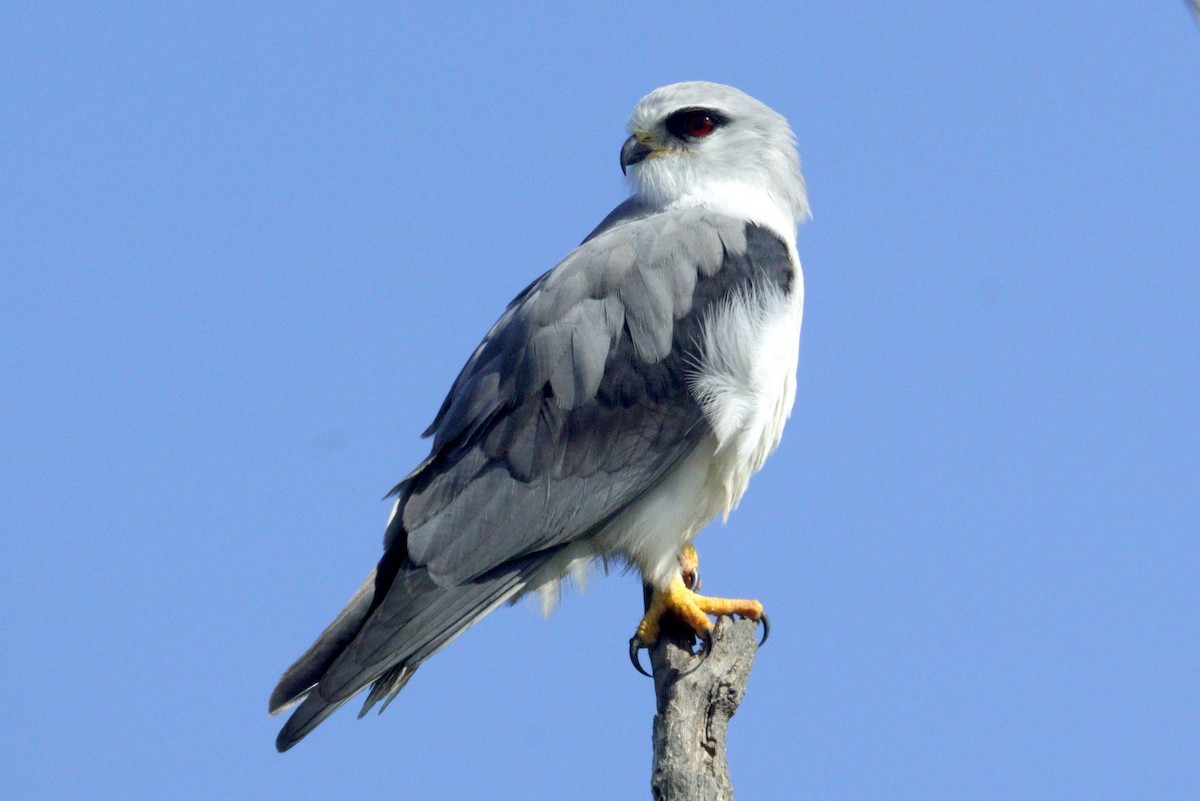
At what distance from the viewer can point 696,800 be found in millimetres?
3984

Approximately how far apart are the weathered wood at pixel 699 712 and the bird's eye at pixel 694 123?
84.8 inches

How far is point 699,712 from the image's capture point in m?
4.25

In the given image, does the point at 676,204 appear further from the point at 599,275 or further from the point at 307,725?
the point at 307,725

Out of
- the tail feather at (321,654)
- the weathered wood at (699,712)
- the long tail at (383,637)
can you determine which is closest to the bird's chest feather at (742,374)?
the weathered wood at (699,712)

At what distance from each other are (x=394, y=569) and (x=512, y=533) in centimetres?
44

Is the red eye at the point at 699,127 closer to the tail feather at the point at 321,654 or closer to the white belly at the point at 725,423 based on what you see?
the white belly at the point at 725,423

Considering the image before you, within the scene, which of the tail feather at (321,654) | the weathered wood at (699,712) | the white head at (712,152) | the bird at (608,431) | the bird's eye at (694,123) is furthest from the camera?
the bird's eye at (694,123)

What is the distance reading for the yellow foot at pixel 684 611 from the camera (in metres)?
4.93

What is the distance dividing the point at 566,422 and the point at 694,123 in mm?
1533

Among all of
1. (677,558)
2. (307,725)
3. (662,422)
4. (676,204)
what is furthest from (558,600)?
Result: (676,204)

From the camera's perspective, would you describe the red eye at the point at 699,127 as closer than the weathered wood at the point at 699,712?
No

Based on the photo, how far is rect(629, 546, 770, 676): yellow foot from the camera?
493 centimetres

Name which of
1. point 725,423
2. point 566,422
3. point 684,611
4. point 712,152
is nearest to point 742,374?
point 725,423

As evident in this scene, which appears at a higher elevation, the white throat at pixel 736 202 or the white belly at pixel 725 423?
the white throat at pixel 736 202
